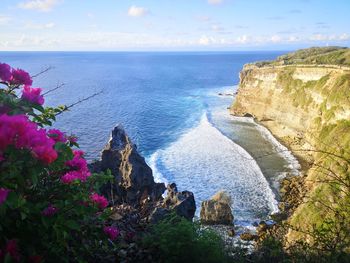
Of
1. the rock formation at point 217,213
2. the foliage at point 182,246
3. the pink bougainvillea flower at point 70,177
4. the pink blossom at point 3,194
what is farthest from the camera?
the rock formation at point 217,213

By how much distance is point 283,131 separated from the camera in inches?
2217

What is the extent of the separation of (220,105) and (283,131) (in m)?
27.3

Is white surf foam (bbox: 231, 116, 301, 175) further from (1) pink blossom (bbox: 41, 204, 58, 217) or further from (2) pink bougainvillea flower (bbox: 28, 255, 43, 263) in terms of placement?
(2) pink bougainvillea flower (bbox: 28, 255, 43, 263)

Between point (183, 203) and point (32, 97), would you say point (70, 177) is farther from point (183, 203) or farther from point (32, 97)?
point (183, 203)

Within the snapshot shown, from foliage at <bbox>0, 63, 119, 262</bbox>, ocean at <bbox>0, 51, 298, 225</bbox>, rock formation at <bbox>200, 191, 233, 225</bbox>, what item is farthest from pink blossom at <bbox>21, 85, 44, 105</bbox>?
rock formation at <bbox>200, 191, 233, 225</bbox>

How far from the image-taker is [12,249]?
4.27 meters

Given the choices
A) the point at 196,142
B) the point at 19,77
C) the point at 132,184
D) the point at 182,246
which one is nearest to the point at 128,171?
the point at 132,184

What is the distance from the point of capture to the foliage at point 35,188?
12.6 ft

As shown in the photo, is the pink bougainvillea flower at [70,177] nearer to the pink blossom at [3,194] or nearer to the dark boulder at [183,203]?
the pink blossom at [3,194]

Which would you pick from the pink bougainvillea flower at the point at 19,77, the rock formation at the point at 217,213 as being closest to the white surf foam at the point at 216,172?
the rock formation at the point at 217,213

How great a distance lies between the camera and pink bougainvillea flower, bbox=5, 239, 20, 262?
4.25 meters

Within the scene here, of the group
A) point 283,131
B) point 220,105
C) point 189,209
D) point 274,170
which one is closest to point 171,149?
point 274,170

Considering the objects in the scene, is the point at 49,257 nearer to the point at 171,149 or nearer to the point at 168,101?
the point at 171,149

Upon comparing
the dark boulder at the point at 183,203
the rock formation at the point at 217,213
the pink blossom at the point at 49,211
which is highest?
the pink blossom at the point at 49,211
